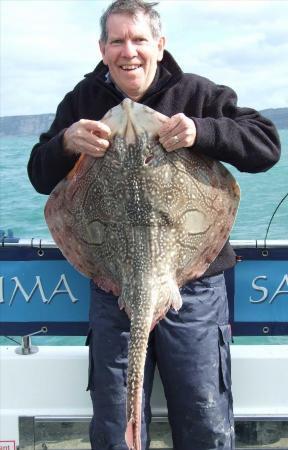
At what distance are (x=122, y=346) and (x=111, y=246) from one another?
0.50m

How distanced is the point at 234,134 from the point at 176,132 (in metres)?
0.32

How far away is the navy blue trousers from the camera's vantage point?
2.51 meters

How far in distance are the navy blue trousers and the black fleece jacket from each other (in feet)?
0.69

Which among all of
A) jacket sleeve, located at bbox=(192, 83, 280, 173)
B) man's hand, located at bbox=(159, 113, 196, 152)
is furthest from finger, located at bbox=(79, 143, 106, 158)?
jacket sleeve, located at bbox=(192, 83, 280, 173)

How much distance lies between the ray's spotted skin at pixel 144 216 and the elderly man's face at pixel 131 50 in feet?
1.10

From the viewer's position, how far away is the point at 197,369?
2502 mm

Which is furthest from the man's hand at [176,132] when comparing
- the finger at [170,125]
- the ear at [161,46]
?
the ear at [161,46]

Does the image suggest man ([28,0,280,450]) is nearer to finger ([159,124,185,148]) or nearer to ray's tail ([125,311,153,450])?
finger ([159,124,185,148])

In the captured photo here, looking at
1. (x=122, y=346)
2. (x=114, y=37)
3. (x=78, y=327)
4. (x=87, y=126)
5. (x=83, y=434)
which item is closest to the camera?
(x=87, y=126)

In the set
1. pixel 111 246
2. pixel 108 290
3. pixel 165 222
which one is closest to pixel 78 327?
pixel 108 290

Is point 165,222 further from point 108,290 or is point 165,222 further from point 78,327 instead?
point 78,327

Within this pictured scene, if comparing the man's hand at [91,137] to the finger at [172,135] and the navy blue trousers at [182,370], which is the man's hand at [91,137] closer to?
the finger at [172,135]

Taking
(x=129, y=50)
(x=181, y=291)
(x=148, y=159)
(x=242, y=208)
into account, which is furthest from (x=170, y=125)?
(x=242, y=208)

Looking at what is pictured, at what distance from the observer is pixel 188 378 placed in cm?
250
